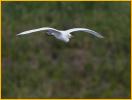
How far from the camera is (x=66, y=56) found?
4410 millimetres

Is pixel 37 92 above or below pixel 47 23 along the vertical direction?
below

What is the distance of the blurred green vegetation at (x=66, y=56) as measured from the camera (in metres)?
4.23

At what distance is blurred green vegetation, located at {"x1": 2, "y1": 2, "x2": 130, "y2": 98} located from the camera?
4.23m

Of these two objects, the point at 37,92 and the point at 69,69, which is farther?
the point at 69,69

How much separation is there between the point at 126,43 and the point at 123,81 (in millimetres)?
251

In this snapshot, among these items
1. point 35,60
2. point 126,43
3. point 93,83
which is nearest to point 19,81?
point 35,60

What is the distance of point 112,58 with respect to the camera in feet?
14.2

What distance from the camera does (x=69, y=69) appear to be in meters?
4.38

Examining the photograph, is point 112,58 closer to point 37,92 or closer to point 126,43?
point 126,43

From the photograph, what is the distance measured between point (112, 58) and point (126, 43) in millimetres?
195

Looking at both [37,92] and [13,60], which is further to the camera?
[13,60]

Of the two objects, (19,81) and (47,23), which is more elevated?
(47,23)

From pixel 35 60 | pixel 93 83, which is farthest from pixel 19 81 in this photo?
pixel 93 83

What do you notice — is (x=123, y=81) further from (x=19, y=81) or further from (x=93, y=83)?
(x=19, y=81)
